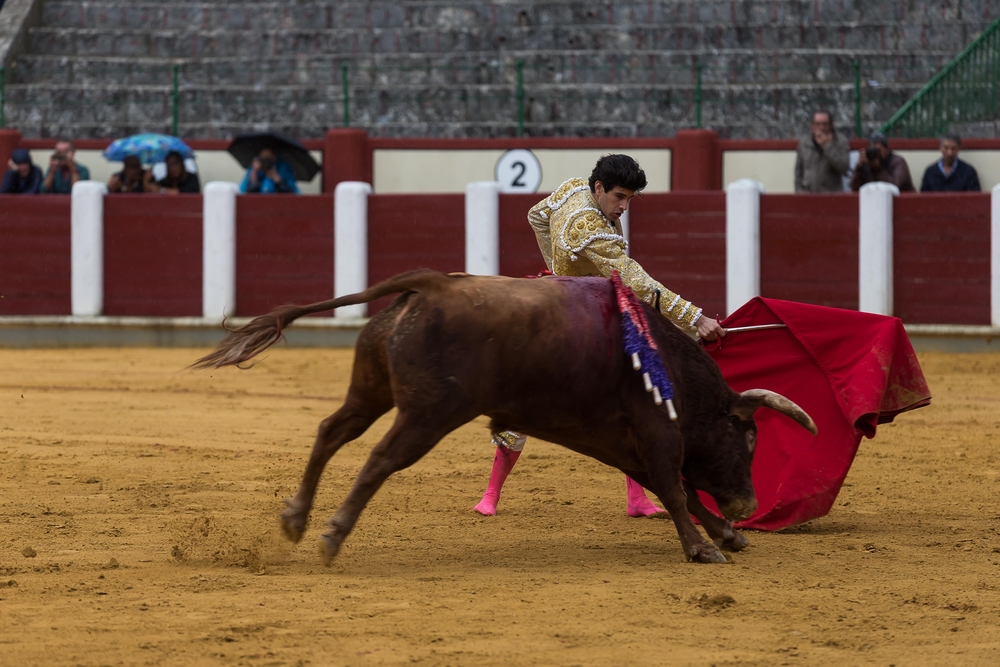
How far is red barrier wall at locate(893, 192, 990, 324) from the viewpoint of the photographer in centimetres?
943

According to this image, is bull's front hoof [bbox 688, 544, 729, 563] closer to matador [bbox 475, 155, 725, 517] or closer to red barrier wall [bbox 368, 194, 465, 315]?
matador [bbox 475, 155, 725, 517]

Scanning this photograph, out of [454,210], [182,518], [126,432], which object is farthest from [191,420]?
[454,210]

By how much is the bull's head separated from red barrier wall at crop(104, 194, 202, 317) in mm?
6916

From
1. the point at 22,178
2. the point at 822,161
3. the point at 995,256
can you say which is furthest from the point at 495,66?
the point at 995,256

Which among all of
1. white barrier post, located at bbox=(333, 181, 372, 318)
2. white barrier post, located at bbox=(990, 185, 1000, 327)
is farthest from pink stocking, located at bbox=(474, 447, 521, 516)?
white barrier post, located at bbox=(990, 185, 1000, 327)

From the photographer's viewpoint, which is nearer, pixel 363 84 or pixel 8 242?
pixel 8 242

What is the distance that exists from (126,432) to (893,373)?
3.29 meters

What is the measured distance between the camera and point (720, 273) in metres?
9.74

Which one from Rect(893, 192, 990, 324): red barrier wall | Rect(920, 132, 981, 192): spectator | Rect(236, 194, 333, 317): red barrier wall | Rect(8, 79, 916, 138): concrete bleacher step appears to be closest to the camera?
Rect(893, 192, 990, 324): red barrier wall

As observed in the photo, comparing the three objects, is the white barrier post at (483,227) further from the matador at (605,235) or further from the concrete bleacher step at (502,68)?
the matador at (605,235)

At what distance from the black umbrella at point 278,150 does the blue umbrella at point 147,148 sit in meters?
0.39

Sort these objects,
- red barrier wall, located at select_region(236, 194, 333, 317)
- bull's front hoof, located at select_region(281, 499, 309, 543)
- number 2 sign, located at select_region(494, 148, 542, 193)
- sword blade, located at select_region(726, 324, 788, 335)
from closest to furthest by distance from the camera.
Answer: bull's front hoof, located at select_region(281, 499, 309, 543) < sword blade, located at select_region(726, 324, 788, 335) < red barrier wall, located at select_region(236, 194, 333, 317) < number 2 sign, located at select_region(494, 148, 542, 193)

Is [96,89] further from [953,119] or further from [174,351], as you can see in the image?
[953,119]

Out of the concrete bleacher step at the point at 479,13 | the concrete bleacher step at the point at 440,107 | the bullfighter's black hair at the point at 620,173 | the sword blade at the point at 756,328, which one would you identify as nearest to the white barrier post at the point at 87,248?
the concrete bleacher step at the point at 440,107
